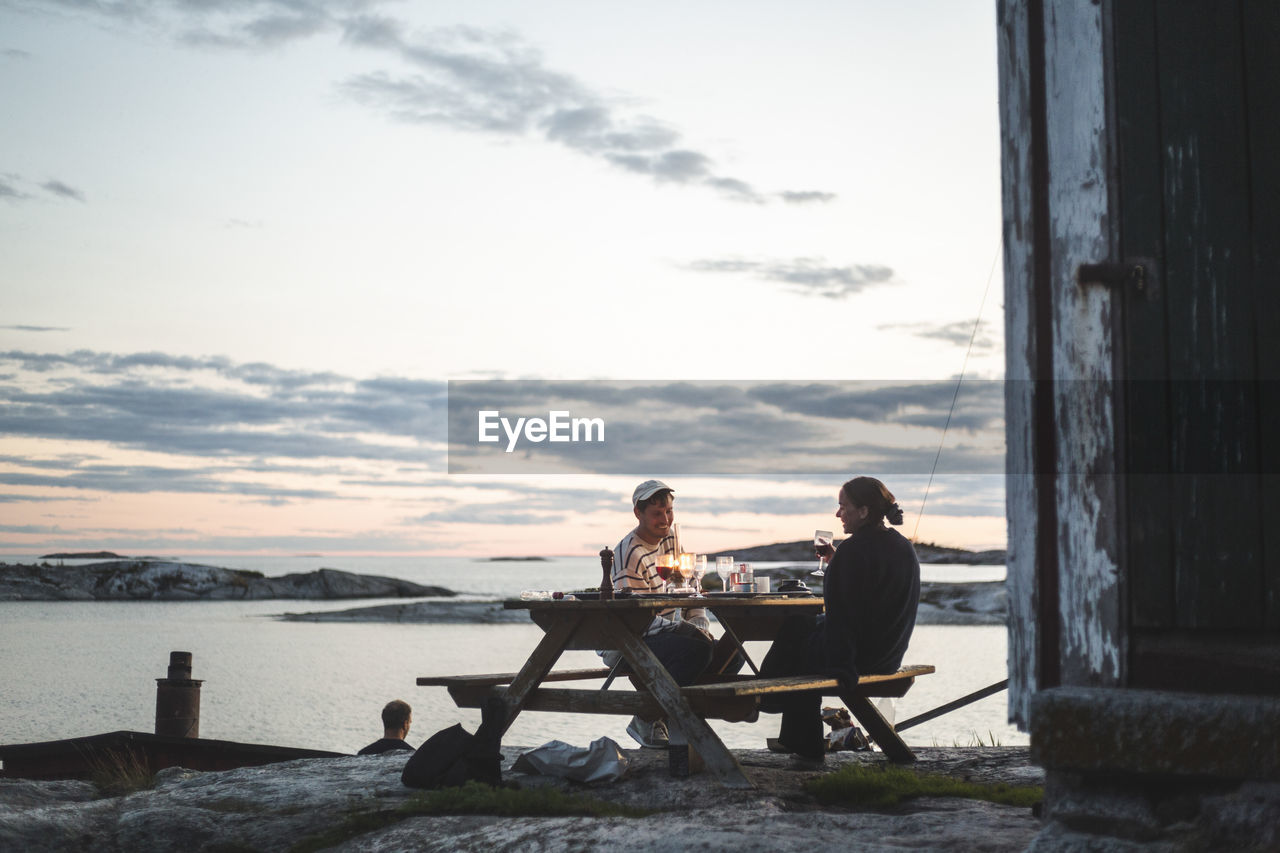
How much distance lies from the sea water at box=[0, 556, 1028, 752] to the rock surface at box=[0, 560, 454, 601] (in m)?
8.03

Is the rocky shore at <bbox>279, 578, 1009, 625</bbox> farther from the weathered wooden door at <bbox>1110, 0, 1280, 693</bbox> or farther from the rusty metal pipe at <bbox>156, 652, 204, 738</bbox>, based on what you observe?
the weathered wooden door at <bbox>1110, 0, 1280, 693</bbox>

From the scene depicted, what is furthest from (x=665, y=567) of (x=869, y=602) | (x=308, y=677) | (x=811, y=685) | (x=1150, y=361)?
(x=308, y=677)

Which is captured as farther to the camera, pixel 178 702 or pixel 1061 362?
pixel 178 702

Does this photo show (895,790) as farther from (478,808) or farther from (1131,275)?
(1131,275)

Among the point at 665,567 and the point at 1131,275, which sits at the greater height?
the point at 1131,275

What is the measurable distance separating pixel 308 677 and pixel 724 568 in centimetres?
2641

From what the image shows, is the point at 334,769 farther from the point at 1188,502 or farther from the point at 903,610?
the point at 1188,502

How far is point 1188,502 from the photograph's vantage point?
356cm

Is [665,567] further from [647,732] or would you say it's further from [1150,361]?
[1150,361]

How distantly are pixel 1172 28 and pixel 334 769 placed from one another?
4996mm

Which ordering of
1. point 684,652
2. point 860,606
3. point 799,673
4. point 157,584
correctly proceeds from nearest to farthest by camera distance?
point 860,606 → point 684,652 → point 799,673 → point 157,584

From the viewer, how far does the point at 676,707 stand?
17.8 feet

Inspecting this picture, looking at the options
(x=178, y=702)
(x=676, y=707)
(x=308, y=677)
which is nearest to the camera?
(x=676, y=707)

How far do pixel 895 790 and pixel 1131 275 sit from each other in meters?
2.59
